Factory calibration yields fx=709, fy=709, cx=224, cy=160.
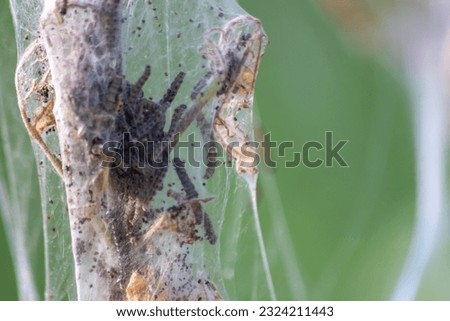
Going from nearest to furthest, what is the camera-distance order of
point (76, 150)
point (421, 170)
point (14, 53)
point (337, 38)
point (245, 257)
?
point (76, 150)
point (14, 53)
point (245, 257)
point (421, 170)
point (337, 38)

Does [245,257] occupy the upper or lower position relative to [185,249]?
lower

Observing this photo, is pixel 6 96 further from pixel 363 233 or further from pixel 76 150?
pixel 363 233

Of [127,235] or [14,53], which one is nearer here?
[127,235]

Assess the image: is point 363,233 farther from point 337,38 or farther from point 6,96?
point 6,96

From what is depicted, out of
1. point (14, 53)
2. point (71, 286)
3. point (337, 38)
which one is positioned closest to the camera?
point (71, 286)

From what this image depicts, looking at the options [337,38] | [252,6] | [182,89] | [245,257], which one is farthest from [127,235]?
[337,38]

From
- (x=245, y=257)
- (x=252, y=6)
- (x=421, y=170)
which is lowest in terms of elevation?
(x=245, y=257)

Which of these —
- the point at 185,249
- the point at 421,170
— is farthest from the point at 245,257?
the point at 185,249
